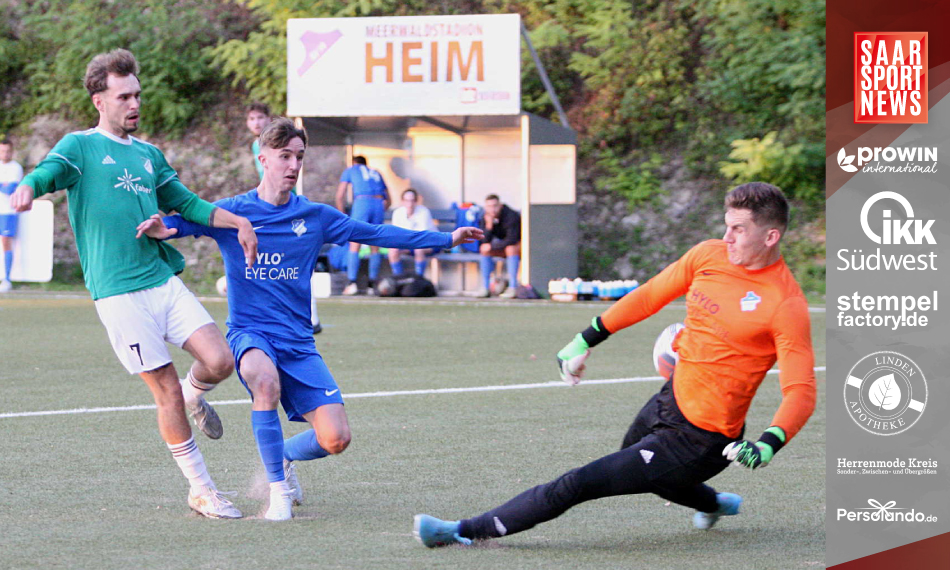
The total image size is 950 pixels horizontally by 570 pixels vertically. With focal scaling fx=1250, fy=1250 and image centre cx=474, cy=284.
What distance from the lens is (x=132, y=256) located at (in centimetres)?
532

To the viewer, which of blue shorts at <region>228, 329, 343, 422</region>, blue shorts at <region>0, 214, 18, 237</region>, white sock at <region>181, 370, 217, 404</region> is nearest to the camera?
blue shorts at <region>228, 329, 343, 422</region>

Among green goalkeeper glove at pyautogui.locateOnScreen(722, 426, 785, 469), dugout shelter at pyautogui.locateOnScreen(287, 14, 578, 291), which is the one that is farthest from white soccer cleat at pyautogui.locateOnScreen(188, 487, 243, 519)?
dugout shelter at pyautogui.locateOnScreen(287, 14, 578, 291)

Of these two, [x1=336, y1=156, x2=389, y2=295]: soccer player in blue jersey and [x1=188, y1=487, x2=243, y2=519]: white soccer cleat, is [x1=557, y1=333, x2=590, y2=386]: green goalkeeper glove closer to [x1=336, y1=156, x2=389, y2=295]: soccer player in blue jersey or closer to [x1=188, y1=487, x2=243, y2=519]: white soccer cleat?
[x1=188, y1=487, x2=243, y2=519]: white soccer cleat

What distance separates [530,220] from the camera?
62.7ft

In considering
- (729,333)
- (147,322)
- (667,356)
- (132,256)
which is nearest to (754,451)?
(729,333)

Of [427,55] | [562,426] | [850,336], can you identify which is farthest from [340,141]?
[850,336]

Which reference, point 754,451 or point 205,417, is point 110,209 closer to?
point 205,417

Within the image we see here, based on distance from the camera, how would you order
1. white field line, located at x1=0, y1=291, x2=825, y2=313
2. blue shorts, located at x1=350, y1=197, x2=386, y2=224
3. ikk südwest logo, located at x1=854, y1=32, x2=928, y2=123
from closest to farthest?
1. ikk südwest logo, located at x1=854, y1=32, x2=928, y2=123
2. white field line, located at x1=0, y1=291, x2=825, y2=313
3. blue shorts, located at x1=350, y1=197, x2=386, y2=224

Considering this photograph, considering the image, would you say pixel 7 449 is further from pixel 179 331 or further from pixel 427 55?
pixel 427 55

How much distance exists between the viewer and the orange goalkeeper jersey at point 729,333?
14.4 feet

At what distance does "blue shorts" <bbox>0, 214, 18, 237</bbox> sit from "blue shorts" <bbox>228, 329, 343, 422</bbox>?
46.7 feet

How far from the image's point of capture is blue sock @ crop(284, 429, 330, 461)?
18.1 ft

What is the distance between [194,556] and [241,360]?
3.38 ft

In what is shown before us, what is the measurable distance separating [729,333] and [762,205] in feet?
1.57
